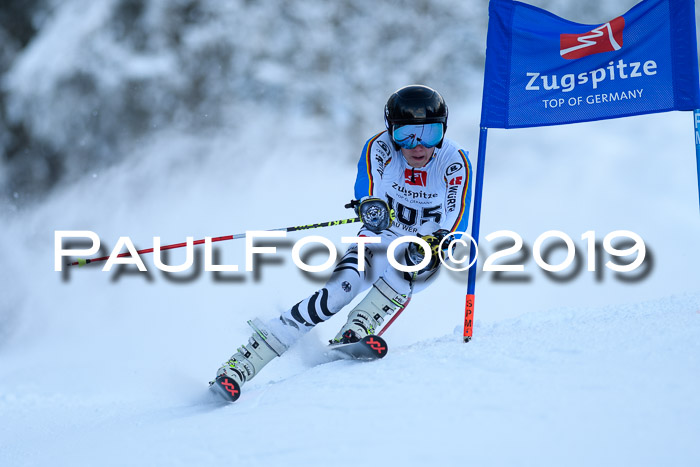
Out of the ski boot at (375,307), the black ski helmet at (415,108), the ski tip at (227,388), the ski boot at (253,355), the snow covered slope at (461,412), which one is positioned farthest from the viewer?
the ski boot at (375,307)

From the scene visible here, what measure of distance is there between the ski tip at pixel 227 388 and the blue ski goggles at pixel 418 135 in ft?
5.69

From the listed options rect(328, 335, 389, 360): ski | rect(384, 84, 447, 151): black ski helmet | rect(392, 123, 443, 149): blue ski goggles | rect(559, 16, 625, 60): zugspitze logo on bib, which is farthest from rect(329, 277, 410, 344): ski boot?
rect(559, 16, 625, 60): zugspitze logo on bib

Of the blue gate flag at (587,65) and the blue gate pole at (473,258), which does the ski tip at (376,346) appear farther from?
the blue gate flag at (587,65)

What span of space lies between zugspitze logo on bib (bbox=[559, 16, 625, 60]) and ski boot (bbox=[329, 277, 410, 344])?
185 centimetres

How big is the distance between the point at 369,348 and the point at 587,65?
2.22 m

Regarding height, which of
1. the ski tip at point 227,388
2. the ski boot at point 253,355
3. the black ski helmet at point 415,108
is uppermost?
the black ski helmet at point 415,108

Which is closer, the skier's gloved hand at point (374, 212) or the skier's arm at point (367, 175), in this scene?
the skier's gloved hand at point (374, 212)

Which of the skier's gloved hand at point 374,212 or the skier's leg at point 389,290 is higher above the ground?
the skier's gloved hand at point 374,212

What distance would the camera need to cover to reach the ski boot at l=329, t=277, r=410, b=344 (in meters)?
4.02

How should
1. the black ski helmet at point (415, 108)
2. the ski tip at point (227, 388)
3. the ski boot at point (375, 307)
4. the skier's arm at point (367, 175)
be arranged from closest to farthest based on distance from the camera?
the ski tip at point (227, 388), the black ski helmet at point (415, 108), the ski boot at point (375, 307), the skier's arm at point (367, 175)

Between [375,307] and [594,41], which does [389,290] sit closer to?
[375,307]

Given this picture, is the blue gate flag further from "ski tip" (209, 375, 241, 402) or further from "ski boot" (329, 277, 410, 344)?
"ski tip" (209, 375, 241, 402)

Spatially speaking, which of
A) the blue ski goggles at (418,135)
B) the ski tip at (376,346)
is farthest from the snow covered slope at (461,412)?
the blue ski goggles at (418,135)

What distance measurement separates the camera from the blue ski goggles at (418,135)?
3912 mm
